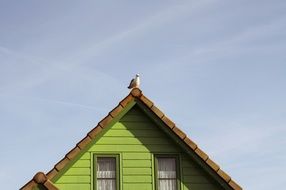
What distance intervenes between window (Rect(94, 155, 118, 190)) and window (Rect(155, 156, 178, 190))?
127cm

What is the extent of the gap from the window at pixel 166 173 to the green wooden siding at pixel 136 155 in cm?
19

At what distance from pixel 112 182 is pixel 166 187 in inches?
63.2

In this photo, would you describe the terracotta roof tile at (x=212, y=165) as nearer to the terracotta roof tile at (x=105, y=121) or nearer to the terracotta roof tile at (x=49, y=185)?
the terracotta roof tile at (x=105, y=121)

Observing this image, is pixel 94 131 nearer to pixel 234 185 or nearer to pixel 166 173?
pixel 166 173

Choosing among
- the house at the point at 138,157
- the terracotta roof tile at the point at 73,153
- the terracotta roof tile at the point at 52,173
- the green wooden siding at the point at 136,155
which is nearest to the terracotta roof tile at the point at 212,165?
the house at the point at 138,157

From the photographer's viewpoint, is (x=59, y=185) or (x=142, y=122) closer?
(x=59, y=185)

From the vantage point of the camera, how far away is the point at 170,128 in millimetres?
20656

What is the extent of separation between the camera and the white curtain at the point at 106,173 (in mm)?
20141

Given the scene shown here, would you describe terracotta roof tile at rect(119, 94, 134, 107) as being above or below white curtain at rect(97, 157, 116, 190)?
above

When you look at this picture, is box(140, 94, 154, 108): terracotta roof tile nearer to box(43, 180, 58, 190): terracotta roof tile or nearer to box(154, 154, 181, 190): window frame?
box(154, 154, 181, 190): window frame

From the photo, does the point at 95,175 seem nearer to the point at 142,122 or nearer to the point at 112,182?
the point at 112,182

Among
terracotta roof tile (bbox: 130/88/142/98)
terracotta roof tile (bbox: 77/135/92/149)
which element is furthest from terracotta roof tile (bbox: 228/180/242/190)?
terracotta roof tile (bbox: 77/135/92/149)

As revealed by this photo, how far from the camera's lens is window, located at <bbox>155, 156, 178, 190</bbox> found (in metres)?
20.5

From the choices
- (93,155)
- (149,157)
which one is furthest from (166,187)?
(93,155)
